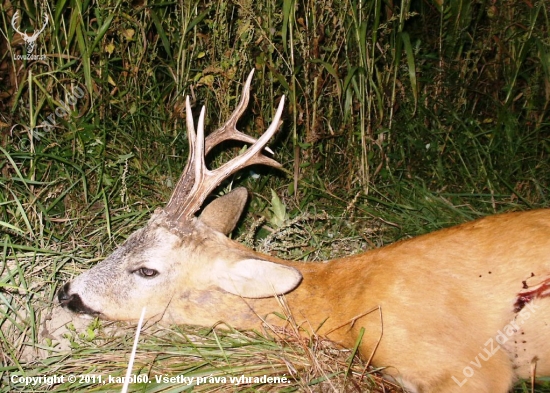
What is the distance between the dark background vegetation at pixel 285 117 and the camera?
161 inches

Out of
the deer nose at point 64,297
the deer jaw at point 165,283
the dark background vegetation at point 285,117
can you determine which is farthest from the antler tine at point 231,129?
the deer nose at point 64,297

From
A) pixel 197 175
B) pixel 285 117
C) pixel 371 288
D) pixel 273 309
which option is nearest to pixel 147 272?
pixel 197 175

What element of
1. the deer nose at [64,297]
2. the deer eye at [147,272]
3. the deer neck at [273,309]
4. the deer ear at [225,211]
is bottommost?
the deer neck at [273,309]

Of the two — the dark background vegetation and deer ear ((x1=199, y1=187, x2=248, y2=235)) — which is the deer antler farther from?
the dark background vegetation

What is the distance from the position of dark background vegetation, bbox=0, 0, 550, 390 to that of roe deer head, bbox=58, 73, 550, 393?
0.64m

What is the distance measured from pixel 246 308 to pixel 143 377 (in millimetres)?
581

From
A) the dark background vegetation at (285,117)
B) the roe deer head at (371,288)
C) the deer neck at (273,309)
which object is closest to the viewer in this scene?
the roe deer head at (371,288)

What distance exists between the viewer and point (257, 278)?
2.91 metres

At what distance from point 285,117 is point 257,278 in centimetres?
201

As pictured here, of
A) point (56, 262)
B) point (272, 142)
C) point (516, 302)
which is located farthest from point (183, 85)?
point (516, 302)

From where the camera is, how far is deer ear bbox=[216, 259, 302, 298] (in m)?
2.84

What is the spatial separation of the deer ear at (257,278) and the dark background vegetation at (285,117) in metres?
0.81

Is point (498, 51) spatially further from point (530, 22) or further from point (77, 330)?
point (77, 330)

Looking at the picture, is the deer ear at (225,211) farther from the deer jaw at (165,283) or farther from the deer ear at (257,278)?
the deer ear at (257,278)
